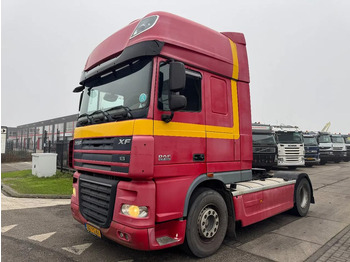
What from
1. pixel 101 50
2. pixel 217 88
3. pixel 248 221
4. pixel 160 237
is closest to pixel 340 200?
pixel 248 221

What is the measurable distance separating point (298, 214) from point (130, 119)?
5017mm

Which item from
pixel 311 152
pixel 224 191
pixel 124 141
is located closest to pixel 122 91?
pixel 124 141

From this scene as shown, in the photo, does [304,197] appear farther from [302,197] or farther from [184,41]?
[184,41]

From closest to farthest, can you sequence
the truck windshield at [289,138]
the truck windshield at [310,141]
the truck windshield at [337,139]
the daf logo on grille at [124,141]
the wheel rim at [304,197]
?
the daf logo on grille at [124,141], the wheel rim at [304,197], the truck windshield at [289,138], the truck windshield at [310,141], the truck windshield at [337,139]

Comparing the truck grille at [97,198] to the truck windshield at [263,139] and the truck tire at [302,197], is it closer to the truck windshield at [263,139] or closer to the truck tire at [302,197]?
the truck tire at [302,197]

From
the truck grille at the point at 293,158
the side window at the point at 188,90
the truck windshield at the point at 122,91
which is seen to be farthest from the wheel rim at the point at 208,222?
the truck grille at the point at 293,158

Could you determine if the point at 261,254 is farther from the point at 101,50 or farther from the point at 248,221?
the point at 101,50

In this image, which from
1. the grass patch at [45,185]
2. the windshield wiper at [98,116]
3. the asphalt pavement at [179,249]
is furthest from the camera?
the grass patch at [45,185]

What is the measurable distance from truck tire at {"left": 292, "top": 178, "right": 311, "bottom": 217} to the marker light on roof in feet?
16.1

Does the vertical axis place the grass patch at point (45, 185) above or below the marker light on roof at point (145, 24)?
below

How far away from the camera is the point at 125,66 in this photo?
12.0ft

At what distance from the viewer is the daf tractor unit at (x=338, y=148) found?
2272cm

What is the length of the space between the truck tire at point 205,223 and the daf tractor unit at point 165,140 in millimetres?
15

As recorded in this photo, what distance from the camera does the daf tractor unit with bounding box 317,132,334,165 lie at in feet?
71.8
